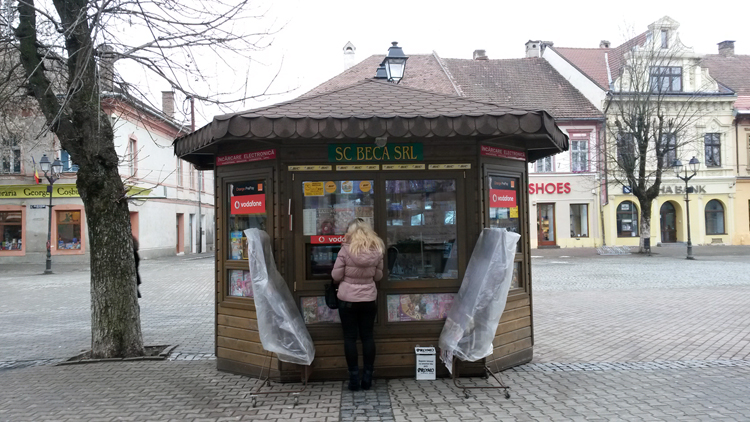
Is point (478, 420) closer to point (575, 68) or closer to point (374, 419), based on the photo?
point (374, 419)

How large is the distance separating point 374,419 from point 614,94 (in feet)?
94.6

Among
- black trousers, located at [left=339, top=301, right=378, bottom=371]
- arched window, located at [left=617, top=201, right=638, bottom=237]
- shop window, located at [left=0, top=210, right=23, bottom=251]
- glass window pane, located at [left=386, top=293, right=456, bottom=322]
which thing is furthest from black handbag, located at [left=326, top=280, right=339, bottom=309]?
arched window, located at [left=617, top=201, right=638, bottom=237]

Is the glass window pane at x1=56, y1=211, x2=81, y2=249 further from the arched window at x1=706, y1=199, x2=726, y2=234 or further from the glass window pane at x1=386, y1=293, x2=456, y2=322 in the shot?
the arched window at x1=706, y1=199, x2=726, y2=234

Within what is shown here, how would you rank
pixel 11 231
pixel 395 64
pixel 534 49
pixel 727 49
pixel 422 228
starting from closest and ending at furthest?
1. pixel 422 228
2. pixel 395 64
3. pixel 11 231
4. pixel 534 49
5. pixel 727 49

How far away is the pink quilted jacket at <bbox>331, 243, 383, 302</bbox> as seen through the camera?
5.34 metres

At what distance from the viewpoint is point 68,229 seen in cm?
2734

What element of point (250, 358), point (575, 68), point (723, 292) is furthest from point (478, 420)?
point (575, 68)

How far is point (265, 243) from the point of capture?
5707 millimetres

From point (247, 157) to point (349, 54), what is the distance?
109 ft

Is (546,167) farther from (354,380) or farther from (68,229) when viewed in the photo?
(354,380)

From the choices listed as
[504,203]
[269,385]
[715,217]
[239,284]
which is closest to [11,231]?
[239,284]

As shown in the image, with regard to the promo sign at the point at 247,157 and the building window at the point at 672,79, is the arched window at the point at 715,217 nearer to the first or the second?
the building window at the point at 672,79

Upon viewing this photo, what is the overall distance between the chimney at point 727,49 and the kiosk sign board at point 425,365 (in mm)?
44193

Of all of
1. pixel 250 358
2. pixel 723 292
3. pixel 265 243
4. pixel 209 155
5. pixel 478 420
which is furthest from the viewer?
pixel 723 292
